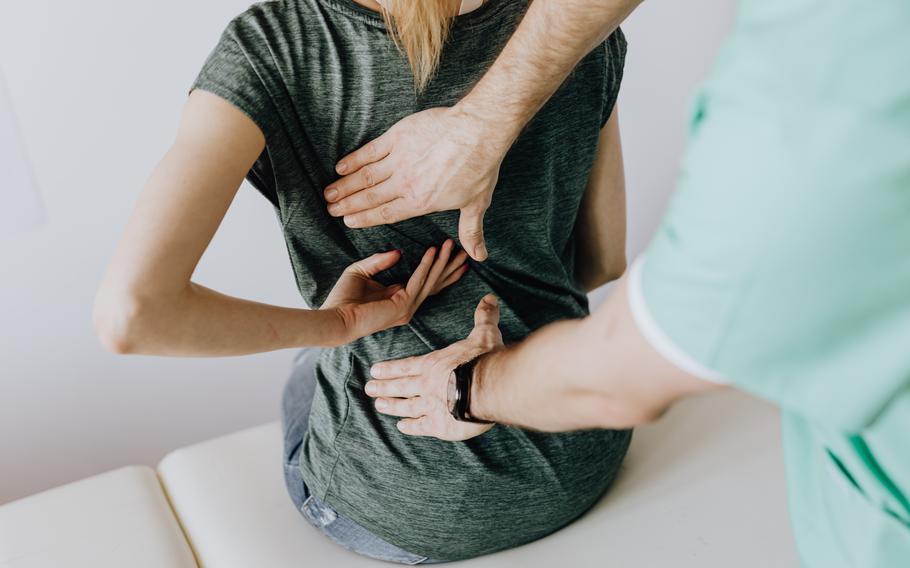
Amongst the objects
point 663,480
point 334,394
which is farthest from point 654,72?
point 334,394

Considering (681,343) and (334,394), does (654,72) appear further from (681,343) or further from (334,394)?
(681,343)

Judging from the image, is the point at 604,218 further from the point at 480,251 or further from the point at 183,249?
the point at 183,249

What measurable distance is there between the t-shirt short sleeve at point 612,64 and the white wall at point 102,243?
87 cm

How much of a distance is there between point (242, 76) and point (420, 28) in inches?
7.8

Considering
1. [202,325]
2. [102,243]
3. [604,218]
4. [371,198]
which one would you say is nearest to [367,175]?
[371,198]

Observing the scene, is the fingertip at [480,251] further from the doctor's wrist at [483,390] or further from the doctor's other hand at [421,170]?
the doctor's wrist at [483,390]

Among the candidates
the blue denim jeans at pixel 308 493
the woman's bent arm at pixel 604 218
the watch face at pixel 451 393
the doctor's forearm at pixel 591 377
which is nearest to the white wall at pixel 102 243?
the blue denim jeans at pixel 308 493

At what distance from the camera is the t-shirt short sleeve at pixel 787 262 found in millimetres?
469

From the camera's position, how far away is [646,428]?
1.43 m

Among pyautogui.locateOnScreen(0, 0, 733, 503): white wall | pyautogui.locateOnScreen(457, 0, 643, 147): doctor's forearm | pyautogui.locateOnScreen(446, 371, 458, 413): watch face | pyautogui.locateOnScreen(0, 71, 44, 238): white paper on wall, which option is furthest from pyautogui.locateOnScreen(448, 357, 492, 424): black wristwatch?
pyautogui.locateOnScreen(0, 71, 44, 238): white paper on wall

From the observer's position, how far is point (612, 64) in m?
1.06

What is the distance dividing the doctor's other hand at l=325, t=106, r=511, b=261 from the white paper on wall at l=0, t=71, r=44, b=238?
0.89m

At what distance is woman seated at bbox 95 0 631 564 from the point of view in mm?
862

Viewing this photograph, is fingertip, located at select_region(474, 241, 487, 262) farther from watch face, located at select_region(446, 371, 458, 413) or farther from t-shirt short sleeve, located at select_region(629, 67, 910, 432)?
t-shirt short sleeve, located at select_region(629, 67, 910, 432)
